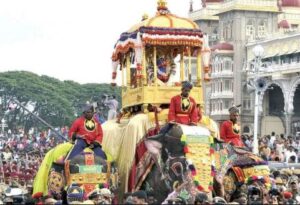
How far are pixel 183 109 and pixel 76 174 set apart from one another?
5.91 ft

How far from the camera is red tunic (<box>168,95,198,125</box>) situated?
46.3ft

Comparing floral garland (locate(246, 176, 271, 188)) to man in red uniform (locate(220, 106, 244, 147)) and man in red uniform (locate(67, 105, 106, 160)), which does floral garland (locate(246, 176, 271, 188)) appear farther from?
man in red uniform (locate(67, 105, 106, 160))

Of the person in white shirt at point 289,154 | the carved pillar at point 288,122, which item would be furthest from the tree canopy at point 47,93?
the person in white shirt at point 289,154

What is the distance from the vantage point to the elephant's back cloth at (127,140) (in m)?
14.9

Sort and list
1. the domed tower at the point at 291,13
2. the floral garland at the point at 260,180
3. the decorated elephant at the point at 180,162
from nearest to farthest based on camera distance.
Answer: the decorated elephant at the point at 180,162, the floral garland at the point at 260,180, the domed tower at the point at 291,13

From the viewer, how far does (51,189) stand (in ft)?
48.3

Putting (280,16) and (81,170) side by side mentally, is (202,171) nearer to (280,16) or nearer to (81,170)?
(81,170)

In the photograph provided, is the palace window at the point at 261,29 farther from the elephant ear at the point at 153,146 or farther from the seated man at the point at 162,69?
the elephant ear at the point at 153,146

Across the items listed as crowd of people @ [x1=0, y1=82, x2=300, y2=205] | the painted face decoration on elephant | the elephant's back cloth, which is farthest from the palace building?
the painted face decoration on elephant

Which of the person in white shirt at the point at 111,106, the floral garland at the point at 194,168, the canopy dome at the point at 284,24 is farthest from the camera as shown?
the canopy dome at the point at 284,24

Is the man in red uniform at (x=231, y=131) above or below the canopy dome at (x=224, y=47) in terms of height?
below

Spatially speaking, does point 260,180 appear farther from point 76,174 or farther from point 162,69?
point 162,69

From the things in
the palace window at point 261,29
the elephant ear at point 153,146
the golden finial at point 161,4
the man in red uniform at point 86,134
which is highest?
the palace window at point 261,29

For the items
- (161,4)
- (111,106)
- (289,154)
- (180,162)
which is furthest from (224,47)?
(180,162)
